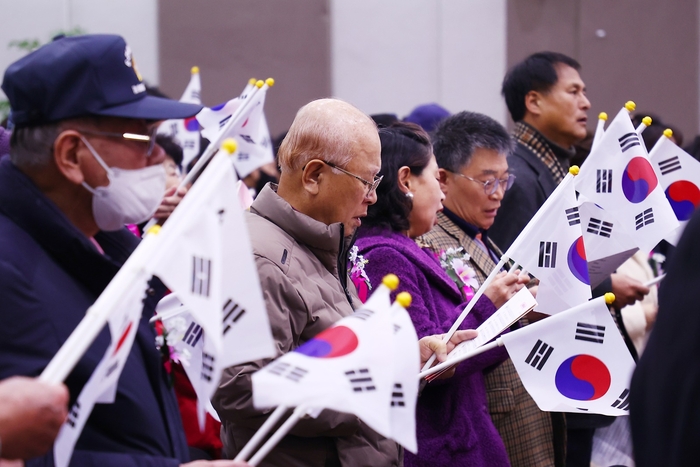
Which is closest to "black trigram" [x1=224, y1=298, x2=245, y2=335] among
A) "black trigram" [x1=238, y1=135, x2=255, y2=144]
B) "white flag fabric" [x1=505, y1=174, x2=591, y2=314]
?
"white flag fabric" [x1=505, y1=174, x2=591, y2=314]

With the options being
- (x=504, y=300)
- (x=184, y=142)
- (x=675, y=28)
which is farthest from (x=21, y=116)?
(x=675, y=28)

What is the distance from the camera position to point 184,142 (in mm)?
5488

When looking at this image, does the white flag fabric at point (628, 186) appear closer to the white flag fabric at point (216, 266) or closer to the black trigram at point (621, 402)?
the black trigram at point (621, 402)

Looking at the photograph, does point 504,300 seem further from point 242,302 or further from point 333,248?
point 242,302

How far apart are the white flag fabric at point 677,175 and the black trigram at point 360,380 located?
8.22 feet

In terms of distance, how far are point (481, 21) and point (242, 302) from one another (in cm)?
821

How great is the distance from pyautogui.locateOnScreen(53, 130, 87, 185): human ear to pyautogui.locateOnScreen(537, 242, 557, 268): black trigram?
1817 mm

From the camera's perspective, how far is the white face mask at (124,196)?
1987 mm

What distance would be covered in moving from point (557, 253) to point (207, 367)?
1.62 meters

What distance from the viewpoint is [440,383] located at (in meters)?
3.27

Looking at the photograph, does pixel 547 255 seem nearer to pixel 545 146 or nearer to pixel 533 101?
pixel 545 146

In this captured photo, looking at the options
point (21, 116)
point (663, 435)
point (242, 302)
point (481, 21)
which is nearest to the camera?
point (663, 435)

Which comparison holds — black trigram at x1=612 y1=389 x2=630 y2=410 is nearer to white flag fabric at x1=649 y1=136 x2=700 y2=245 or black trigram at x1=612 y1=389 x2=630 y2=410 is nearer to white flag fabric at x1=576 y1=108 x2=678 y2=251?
white flag fabric at x1=576 y1=108 x2=678 y2=251

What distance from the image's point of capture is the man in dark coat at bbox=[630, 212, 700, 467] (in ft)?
5.13
